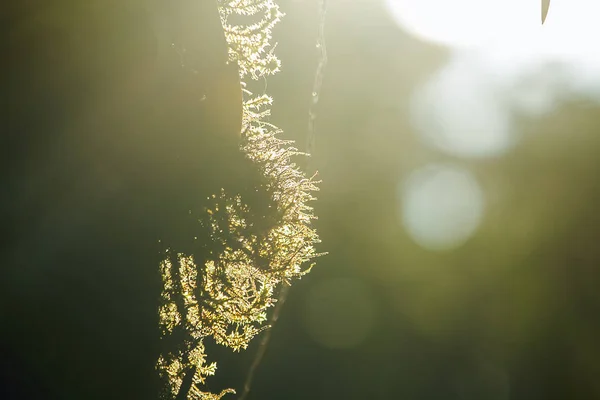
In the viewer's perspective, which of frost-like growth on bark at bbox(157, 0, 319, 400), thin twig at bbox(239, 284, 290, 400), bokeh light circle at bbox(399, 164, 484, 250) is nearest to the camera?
frost-like growth on bark at bbox(157, 0, 319, 400)

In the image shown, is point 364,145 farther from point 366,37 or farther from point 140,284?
point 140,284

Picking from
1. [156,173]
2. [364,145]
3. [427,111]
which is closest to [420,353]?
[364,145]

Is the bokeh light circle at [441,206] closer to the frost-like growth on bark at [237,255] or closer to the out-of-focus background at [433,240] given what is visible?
the out-of-focus background at [433,240]

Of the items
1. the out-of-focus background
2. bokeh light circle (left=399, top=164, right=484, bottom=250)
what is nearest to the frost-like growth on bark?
the out-of-focus background

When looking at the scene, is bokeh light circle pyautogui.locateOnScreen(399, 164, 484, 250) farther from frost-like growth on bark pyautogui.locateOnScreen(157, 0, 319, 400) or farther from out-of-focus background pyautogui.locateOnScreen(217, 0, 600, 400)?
frost-like growth on bark pyautogui.locateOnScreen(157, 0, 319, 400)

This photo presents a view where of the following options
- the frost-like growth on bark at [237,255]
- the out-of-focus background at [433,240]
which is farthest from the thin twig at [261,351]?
the frost-like growth on bark at [237,255]

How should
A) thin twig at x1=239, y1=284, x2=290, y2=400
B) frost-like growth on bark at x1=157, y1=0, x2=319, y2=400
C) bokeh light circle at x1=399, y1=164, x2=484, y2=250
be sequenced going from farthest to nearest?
bokeh light circle at x1=399, y1=164, x2=484, y2=250, thin twig at x1=239, y1=284, x2=290, y2=400, frost-like growth on bark at x1=157, y1=0, x2=319, y2=400

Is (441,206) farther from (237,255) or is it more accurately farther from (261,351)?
(237,255)

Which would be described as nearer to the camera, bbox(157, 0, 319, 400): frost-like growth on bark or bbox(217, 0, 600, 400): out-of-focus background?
bbox(157, 0, 319, 400): frost-like growth on bark
